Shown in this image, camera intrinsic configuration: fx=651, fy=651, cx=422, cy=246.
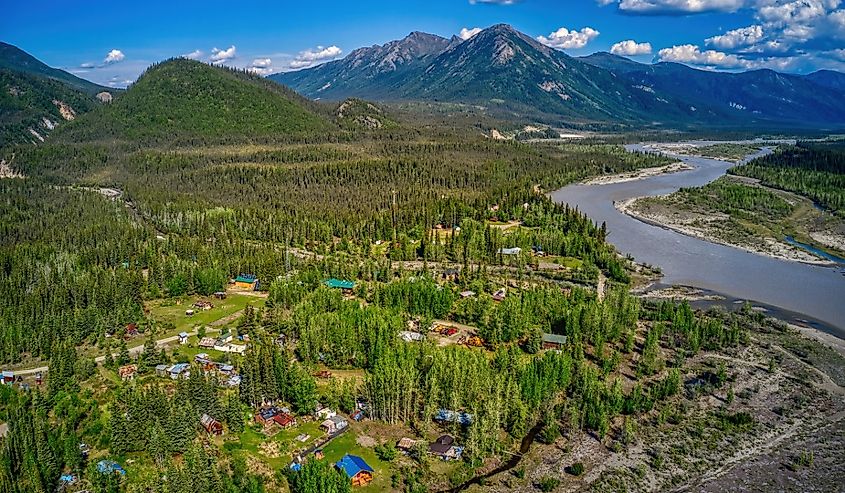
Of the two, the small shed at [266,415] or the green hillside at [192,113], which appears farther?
the green hillside at [192,113]

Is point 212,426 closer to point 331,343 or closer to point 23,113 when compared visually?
point 331,343

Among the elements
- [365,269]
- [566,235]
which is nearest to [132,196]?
[365,269]

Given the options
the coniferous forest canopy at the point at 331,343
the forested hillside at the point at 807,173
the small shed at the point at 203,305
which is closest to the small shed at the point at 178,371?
the coniferous forest canopy at the point at 331,343

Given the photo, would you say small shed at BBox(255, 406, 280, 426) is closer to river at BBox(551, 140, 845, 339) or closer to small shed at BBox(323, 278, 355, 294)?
small shed at BBox(323, 278, 355, 294)

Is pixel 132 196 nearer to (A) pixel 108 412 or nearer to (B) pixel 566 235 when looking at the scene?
(B) pixel 566 235

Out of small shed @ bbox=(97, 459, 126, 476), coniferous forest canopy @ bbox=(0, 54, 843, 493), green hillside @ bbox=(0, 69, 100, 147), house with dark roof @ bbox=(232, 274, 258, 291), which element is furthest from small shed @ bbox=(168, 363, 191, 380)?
green hillside @ bbox=(0, 69, 100, 147)

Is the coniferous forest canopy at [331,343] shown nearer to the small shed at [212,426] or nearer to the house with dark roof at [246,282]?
the small shed at [212,426]
